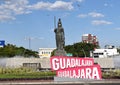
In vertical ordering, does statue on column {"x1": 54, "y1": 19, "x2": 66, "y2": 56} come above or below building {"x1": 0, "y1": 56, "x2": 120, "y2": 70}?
above

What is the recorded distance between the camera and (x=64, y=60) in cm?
1371

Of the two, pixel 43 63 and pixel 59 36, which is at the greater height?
pixel 59 36

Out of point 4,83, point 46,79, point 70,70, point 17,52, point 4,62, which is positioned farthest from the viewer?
point 17,52

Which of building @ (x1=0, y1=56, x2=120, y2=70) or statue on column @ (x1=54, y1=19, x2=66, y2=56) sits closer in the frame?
statue on column @ (x1=54, y1=19, x2=66, y2=56)

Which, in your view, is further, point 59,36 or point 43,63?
point 43,63

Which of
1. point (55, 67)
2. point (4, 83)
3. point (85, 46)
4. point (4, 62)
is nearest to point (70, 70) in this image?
point (55, 67)

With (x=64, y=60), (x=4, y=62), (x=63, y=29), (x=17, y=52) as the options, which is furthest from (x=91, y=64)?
(x=17, y=52)

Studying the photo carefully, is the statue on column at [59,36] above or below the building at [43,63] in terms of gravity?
above

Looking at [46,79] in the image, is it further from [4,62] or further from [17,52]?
[17,52]

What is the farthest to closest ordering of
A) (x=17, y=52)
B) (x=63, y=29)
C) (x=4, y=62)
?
(x=17, y=52), (x=4, y=62), (x=63, y=29)

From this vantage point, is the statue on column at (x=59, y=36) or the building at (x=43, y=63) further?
the building at (x=43, y=63)

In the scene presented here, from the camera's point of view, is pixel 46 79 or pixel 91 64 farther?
pixel 46 79

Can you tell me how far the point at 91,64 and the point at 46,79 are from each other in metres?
12.9

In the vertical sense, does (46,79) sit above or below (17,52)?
below
